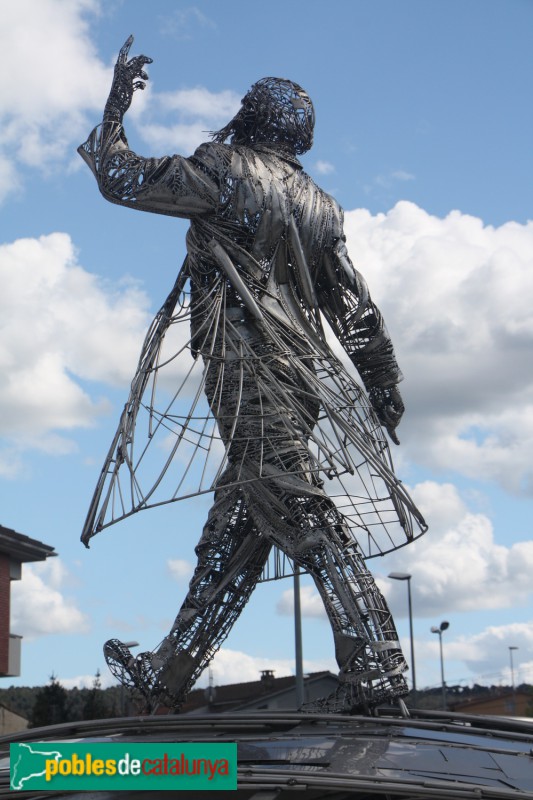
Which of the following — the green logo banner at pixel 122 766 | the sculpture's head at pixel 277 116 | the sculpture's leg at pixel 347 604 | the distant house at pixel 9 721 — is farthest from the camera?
the distant house at pixel 9 721

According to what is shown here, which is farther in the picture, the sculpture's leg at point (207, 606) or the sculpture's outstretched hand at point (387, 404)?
the sculpture's outstretched hand at point (387, 404)

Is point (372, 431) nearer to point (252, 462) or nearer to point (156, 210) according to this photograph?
point (252, 462)

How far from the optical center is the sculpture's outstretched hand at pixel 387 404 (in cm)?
1744

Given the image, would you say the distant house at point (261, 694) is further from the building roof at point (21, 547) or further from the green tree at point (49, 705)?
the building roof at point (21, 547)

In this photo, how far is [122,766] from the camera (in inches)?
472

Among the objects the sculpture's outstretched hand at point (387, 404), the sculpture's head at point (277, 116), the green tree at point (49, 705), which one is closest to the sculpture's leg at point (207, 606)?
the sculpture's outstretched hand at point (387, 404)

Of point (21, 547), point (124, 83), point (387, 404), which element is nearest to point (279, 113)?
point (124, 83)

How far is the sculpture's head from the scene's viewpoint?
16969 mm

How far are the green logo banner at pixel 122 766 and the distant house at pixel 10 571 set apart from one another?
1866 cm

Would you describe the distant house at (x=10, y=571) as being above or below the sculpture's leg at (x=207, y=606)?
above

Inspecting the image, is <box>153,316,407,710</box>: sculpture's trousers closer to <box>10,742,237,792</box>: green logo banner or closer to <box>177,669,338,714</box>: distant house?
<box>10,742,237,792</box>: green logo banner

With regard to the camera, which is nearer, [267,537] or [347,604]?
[347,604]

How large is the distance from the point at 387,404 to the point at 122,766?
7.13 metres

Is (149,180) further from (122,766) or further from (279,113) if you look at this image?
(122,766)
